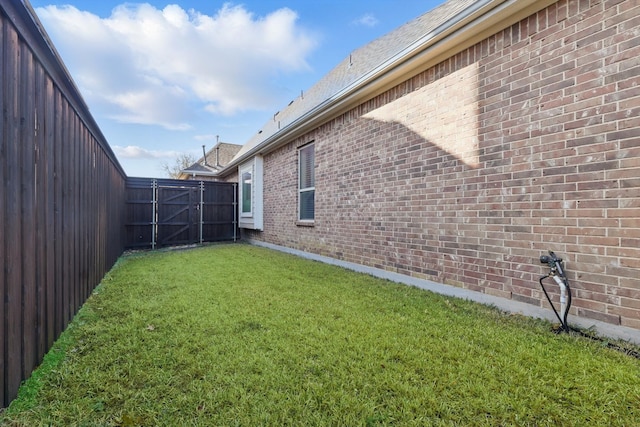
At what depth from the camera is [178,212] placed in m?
10.0

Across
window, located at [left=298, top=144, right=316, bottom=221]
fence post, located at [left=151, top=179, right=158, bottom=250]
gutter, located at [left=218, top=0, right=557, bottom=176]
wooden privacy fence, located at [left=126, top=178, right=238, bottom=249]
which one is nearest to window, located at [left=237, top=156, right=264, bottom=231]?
wooden privacy fence, located at [left=126, top=178, right=238, bottom=249]

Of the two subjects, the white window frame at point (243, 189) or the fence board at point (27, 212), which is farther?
the white window frame at point (243, 189)

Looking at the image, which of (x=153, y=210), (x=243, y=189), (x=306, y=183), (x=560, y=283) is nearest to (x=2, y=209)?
(x=560, y=283)

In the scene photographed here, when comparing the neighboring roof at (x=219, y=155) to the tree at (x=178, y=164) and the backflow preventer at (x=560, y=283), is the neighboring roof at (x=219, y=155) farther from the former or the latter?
the backflow preventer at (x=560, y=283)

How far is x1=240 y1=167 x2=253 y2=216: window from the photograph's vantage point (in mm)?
10156

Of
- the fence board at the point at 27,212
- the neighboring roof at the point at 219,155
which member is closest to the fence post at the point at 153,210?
the fence board at the point at 27,212

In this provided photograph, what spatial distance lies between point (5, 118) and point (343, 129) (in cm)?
473

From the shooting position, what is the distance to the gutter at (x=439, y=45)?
2.81 metres

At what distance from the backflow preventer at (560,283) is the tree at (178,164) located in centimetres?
3141

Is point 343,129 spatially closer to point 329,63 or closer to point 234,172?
point 329,63

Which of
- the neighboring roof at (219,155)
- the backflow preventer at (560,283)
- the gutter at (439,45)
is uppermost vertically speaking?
the neighboring roof at (219,155)

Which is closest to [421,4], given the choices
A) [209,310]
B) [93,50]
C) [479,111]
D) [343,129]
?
[343,129]

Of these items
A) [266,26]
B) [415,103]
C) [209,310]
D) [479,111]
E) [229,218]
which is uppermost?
[266,26]

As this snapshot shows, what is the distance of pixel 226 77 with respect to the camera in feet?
38.6
